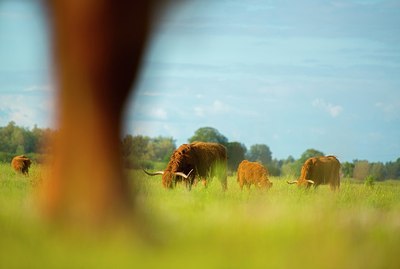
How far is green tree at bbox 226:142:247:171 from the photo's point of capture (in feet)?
51.4

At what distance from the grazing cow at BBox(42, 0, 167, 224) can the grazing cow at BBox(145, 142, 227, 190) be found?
5.70m

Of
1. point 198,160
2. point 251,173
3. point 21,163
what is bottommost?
point 21,163

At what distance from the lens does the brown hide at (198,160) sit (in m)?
10.9

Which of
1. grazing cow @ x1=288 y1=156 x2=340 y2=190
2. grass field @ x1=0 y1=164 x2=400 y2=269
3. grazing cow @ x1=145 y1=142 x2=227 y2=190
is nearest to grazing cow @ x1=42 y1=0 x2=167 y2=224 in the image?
grass field @ x1=0 y1=164 x2=400 y2=269

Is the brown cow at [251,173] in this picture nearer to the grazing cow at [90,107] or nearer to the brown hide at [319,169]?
the brown hide at [319,169]

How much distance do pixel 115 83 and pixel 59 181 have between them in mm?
609

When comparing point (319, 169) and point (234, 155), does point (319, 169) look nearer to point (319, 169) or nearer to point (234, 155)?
point (319, 169)

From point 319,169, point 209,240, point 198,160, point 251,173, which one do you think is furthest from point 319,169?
point 209,240

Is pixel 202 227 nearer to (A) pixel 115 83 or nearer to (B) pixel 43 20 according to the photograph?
(A) pixel 115 83

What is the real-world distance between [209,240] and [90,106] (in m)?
0.94

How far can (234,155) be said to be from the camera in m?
15.9

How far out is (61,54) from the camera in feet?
12.2

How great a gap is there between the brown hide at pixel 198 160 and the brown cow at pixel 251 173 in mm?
459

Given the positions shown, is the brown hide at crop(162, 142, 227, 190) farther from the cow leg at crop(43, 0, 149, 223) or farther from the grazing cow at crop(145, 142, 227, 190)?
the cow leg at crop(43, 0, 149, 223)
